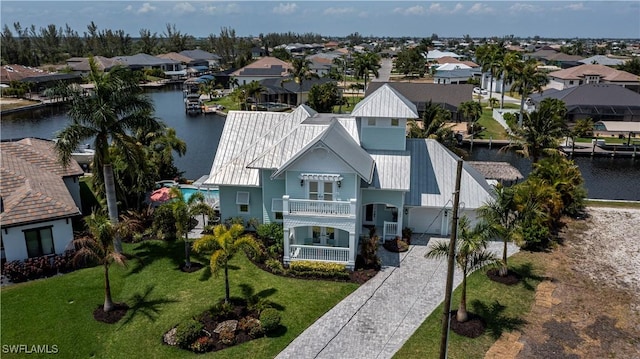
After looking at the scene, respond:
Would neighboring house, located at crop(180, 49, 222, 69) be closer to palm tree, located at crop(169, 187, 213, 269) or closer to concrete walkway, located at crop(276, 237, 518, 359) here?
palm tree, located at crop(169, 187, 213, 269)

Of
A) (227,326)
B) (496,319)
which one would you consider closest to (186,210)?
(227,326)

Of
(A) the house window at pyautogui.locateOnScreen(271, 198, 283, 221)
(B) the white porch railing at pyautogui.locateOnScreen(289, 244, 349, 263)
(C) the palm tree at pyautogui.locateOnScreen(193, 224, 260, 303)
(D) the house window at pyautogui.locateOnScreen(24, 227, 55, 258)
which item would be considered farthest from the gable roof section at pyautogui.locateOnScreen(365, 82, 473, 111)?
(D) the house window at pyautogui.locateOnScreen(24, 227, 55, 258)

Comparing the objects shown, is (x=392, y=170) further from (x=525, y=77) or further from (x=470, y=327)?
(x=525, y=77)

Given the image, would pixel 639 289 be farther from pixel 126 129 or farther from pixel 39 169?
pixel 39 169

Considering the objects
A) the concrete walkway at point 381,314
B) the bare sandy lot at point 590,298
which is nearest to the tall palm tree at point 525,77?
the bare sandy lot at point 590,298

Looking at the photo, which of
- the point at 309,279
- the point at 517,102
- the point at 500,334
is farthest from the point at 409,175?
the point at 517,102

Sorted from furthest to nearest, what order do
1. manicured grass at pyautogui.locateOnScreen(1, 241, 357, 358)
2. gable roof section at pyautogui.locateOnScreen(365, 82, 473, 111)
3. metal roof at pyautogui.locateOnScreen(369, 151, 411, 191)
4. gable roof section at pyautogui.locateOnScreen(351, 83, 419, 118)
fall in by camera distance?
gable roof section at pyautogui.locateOnScreen(365, 82, 473, 111) → gable roof section at pyautogui.locateOnScreen(351, 83, 419, 118) → metal roof at pyautogui.locateOnScreen(369, 151, 411, 191) → manicured grass at pyautogui.locateOnScreen(1, 241, 357, 358)
